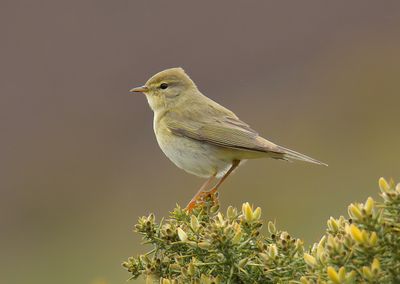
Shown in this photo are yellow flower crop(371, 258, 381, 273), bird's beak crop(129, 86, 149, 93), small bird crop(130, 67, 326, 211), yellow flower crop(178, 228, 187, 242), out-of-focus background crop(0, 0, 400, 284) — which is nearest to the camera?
yellow flower crop(371, 258, 381, 273)

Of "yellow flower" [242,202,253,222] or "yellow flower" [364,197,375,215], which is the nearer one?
"yellow flower" [364,197,375,215]

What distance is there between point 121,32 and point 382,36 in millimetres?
5517

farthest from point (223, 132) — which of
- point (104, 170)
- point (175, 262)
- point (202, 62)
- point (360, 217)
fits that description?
point (202, 62)

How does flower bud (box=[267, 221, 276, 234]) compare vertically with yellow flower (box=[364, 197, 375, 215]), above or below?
above

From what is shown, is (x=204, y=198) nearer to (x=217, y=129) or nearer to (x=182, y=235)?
(x=217, y=129)

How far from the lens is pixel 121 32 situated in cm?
1702

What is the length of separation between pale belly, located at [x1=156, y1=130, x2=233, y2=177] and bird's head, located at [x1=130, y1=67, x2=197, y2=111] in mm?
641

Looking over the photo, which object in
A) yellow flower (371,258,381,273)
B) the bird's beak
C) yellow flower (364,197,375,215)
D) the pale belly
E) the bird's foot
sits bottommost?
yellow flower (371,258,381,273)

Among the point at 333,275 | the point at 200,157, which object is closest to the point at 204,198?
the point at 200,157

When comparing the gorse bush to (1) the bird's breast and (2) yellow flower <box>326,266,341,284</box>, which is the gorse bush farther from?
(1) the bird's breast

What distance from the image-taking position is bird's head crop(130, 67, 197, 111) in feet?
20.2

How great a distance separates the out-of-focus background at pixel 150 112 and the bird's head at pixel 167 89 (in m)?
2.49

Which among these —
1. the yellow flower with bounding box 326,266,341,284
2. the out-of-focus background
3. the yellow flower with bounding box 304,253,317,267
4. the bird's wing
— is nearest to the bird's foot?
the bird's wing

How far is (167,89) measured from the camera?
6.22 metres
